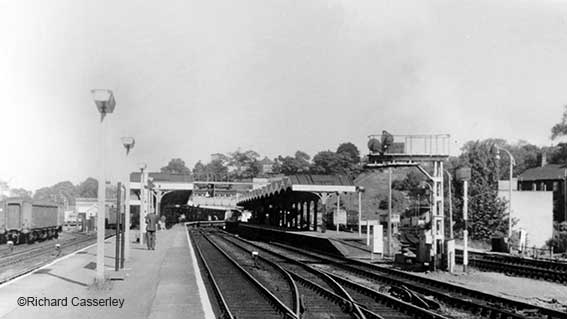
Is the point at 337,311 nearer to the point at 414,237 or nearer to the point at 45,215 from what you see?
the point at 414,237

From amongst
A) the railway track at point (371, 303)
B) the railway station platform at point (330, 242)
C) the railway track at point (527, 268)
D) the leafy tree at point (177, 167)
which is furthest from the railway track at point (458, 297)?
the leafy tree at point (177, 167)

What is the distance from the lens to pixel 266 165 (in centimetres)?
15962

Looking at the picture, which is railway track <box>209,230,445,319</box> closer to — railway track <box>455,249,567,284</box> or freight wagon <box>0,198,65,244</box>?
railway track <box>455,249,567,284</box>

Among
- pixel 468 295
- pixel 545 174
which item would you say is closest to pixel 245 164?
pixel 545 174

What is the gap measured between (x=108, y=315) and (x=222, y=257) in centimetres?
1715

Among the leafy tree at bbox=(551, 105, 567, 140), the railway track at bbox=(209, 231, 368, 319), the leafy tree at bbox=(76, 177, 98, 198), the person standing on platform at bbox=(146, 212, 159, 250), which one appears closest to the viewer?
the railway track at bbox=(209, 231, 368, 319)

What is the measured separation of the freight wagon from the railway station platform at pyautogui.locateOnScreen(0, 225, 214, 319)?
52.9ft

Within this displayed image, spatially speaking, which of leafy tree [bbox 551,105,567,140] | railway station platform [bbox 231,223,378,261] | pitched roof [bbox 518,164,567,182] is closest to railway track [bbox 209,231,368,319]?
railway station platform [bbox 231,223,378,261]

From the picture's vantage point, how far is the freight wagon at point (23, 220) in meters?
35.0

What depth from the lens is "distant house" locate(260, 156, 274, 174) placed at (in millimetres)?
156000

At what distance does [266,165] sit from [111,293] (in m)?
147

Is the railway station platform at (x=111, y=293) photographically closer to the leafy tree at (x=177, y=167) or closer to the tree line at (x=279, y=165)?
the tree line at (x=279, y=165)

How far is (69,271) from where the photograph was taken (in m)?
17.4

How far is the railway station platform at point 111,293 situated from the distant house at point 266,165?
134 metres
